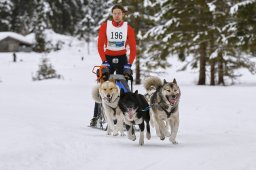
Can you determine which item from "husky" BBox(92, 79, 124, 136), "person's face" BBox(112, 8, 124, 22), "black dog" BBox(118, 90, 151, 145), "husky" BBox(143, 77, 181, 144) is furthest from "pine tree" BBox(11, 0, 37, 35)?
"black dog" BBox(118, 90, 151, 145)

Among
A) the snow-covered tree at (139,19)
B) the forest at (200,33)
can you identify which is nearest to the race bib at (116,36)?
the forest at (200,33)

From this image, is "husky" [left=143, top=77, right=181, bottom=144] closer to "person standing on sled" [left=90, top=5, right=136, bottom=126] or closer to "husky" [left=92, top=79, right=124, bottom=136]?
"husky" [left=92, top=79, right=124, bottom=136]

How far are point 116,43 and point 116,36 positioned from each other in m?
0.15

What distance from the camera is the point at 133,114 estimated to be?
23.2 ft

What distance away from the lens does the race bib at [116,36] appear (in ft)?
27.6

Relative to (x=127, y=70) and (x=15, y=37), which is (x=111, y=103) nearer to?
(x=127, y=70)

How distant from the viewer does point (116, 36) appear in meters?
8.46

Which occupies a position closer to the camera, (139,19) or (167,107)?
(167,107)

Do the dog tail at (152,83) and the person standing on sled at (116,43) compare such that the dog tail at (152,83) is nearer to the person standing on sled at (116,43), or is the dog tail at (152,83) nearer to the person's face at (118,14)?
the person standing on sled at (116,43)

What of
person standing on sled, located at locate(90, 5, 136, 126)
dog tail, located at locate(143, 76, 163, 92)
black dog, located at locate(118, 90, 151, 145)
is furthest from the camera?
person standing on sled, located at locate(90, 5, 136, 126)

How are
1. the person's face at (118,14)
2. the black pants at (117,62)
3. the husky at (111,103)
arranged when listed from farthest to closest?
1. the black pants at (117,62)
2. the person's face at (118,14)
3. the husky at (111,103)

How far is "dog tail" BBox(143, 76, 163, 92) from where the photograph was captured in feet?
26.2

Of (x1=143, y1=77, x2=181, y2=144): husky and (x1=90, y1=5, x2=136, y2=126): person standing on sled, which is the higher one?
(x1=90, y1=5, x2=136, y2=126): person standing on sled

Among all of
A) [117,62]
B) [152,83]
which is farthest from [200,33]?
[152,83]
